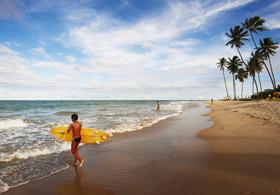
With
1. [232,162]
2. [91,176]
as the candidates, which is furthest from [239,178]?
[91,176]

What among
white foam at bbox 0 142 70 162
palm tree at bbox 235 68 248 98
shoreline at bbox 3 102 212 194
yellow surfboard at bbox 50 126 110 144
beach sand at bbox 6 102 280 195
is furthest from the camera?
palm tree at bbox 235 68 248 98

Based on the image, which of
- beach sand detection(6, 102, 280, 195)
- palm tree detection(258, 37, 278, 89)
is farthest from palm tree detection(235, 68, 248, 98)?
beach sand detection(6, 102, 280, 195)

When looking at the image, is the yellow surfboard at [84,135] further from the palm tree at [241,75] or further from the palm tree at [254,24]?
the palm tree at [241,75]

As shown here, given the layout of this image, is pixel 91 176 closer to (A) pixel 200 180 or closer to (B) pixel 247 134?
(A) pixel 200 180

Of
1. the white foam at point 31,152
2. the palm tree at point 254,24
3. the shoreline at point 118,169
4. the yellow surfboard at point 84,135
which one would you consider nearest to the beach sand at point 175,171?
the shoreline at point 118,169

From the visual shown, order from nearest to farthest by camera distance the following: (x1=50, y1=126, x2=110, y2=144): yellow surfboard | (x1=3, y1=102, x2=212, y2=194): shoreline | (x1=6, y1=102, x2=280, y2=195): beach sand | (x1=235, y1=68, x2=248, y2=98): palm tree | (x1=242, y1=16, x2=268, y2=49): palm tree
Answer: (x1=6, y1=102, x2=280, y2=195): beach sand → (x1=3, y1=102, x2=212, y2=194): shoreline → (x1=50, y1=126, x2=110, y2=144): yellow surfboard → (x1=242, y1=16, x2=268, y2=49): palm tree → (x1=235, y1=68, x2=248, y2=98): palm tree

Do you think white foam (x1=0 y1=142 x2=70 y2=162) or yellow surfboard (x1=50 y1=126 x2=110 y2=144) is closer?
white foam (x1=0 y1=142 x2=70 y2=162)

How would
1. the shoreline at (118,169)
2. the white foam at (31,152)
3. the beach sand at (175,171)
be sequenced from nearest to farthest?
the beach sand at (175,171), the shoreline at (118,169), the white foam at (31,152)

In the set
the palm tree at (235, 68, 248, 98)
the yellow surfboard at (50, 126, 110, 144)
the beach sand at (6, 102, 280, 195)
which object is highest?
the palm tree at (235, 68, 248, 98)

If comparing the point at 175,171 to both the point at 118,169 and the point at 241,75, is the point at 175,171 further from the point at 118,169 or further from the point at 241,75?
the point at 241,75

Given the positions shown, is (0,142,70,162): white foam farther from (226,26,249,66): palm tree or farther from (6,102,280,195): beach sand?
(226,26,249,66): palm tree

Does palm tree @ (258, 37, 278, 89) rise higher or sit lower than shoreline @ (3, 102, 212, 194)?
higher

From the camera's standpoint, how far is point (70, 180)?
18.2ft

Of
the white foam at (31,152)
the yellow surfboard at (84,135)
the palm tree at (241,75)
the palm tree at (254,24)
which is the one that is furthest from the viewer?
the palm tree at (241,75)
